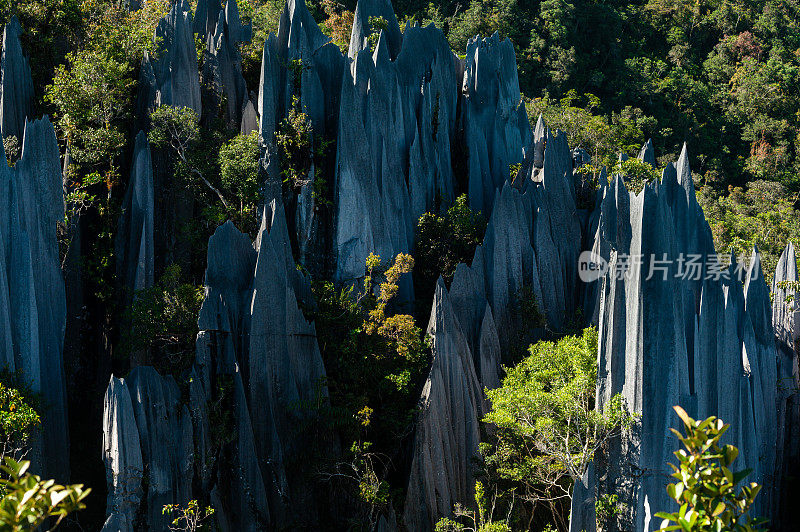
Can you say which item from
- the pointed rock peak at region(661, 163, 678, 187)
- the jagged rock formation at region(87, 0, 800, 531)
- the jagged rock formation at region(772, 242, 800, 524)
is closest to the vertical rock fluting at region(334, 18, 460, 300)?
the jagged rock formation at region(87, 0, 800, 531)

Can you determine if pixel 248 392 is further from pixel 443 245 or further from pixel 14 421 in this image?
pixel 443 245

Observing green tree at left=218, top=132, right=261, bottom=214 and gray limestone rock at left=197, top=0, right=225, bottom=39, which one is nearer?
green tree at left=218, top=132, right=261, bottom=214

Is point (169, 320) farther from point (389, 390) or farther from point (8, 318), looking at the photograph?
point (389, 390)

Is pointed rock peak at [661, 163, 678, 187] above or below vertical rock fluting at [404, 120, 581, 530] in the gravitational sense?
above

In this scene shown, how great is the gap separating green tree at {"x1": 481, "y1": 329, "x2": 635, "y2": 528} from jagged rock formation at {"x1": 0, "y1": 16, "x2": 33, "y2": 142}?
39.5 feet

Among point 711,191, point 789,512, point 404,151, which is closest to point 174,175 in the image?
point 404,151

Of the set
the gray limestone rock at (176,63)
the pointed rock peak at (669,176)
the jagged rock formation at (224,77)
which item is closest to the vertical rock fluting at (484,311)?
the pointed rock peak at (669,176)

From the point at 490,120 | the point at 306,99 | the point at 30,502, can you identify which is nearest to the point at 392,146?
the point at 306,99

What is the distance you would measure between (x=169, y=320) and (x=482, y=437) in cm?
669

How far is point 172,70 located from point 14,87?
11.5 feet

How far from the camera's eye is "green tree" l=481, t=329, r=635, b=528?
13.8m

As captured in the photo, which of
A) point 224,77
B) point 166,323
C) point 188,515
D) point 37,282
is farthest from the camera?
point 224,77

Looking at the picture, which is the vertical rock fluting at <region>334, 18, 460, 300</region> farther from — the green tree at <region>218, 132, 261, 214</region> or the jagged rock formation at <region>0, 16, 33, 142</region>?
the jagged rock formation at <region>0, 16, 33, 142</region>

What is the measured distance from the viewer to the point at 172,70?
752 inches
